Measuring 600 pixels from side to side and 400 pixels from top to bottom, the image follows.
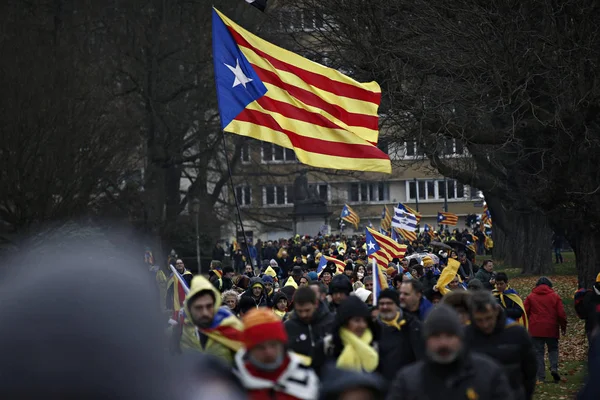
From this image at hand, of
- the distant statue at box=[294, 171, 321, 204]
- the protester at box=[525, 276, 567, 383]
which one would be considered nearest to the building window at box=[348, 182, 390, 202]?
the distant statue at box=[294, 171, 321, 204]

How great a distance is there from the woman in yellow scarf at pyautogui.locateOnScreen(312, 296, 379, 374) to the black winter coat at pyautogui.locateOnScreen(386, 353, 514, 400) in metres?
1.64

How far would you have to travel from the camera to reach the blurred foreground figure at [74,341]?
4.91 m

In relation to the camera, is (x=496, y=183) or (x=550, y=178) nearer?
(x=550, y=178)

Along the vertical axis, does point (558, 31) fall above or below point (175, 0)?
below

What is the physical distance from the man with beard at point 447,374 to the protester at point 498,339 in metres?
2.16

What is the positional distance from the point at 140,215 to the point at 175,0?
7.89 m

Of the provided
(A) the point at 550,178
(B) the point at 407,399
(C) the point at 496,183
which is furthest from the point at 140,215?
(B) the point at 407,399

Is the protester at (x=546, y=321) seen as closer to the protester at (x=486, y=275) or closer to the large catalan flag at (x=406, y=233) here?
the protester at (x=486, y=275)

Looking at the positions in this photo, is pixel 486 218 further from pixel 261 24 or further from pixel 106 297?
pixel 106 297

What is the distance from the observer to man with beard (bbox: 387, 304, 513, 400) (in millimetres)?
6285

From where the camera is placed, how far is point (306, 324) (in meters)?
9.18

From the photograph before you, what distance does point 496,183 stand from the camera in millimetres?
29641

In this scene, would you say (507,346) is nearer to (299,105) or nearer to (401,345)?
(401,345)

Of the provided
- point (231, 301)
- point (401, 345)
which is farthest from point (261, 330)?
point (231, 301)
